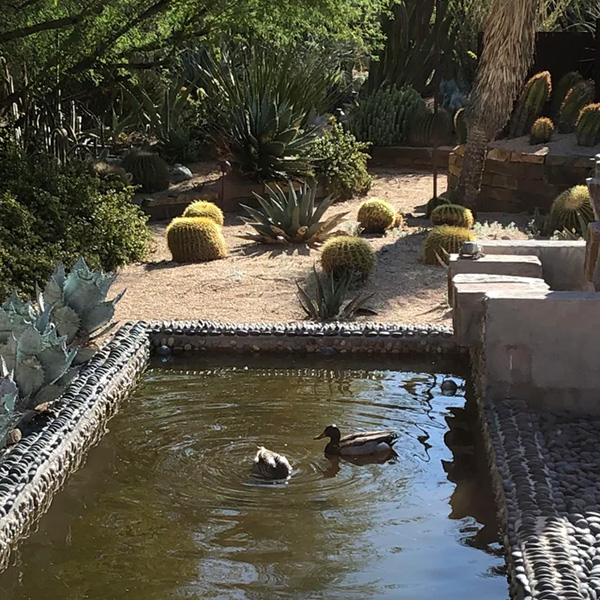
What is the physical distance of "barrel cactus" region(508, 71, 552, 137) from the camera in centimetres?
1357

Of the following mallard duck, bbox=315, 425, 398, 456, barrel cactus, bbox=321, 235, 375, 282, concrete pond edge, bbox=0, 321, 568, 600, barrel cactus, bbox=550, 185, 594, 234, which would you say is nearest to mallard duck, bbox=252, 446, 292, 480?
mallard duck, bbox=315, 425, 398, 456

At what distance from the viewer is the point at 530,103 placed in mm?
13680

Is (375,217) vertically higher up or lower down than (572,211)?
lower down

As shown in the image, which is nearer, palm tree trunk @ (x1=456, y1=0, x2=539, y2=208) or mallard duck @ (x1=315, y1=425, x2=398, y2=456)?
mallard duck @ (x1=315, y1=425, x2=398, y2=456)

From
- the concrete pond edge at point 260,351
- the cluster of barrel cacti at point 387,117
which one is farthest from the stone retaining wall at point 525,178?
the concrete pond edge at point 260,351

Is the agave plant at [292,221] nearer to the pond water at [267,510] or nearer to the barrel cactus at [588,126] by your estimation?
the barrel cactus at [588,126]

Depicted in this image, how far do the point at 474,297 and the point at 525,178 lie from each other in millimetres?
7403

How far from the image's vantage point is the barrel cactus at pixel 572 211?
10312mm

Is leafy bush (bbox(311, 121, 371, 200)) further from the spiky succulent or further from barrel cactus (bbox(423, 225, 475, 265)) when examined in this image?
barrel cactus (bbox(423, 225, 475, 265))

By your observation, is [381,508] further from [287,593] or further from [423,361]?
[423,361]

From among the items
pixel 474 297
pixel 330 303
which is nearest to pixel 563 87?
pixel 330 303

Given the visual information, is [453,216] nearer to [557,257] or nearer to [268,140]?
[268,140]

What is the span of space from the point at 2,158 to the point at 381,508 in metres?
7.63

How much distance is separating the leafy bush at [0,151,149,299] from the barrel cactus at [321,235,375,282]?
198cm
